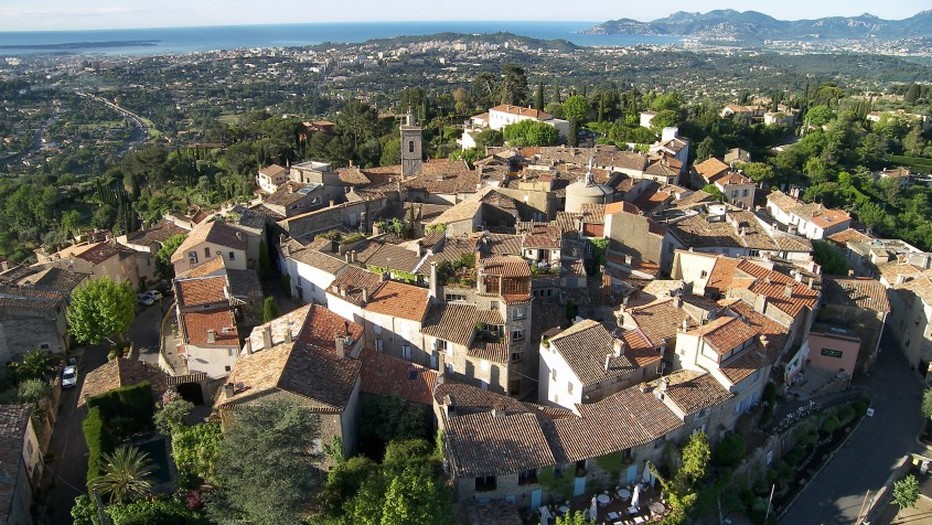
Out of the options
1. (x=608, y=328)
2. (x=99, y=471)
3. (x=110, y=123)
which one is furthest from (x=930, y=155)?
(x=110, y=123)

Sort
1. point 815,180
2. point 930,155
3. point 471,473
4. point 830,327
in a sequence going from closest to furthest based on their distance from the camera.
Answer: point 471,473 → point 830,327 → point 815,180 → point 930,155

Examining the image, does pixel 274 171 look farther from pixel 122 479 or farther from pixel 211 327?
pixel 122 479

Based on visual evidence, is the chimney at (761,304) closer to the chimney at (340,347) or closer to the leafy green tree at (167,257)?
the chimney at (340,347)

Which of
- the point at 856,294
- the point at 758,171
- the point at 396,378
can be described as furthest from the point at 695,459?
the point at 758,171

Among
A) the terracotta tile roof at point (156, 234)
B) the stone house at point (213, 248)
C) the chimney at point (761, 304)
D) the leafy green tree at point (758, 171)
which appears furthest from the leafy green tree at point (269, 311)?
the leafy green tree at point (758, 171)

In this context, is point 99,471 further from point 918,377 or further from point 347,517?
point 918,377

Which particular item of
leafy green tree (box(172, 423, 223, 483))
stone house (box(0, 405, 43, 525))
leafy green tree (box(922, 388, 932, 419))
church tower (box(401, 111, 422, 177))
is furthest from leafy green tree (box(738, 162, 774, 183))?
stone house (box(0, 405, 43, 525))
